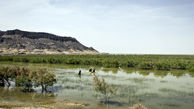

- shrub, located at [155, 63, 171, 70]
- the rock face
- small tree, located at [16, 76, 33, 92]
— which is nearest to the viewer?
small tree, located at [16, 76, 33, 92]

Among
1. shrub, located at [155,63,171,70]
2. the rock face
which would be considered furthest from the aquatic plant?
Answer: the rock face

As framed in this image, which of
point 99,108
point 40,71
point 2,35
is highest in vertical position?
point 2,35

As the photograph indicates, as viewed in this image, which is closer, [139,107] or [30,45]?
[139,107]

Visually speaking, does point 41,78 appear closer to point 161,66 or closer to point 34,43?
point 161,66

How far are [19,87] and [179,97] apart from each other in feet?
57.6

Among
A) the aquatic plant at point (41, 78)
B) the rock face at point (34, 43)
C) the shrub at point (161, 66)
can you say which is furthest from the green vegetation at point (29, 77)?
the rock face at point (34, 43)

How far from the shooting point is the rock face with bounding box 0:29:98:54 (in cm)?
13725

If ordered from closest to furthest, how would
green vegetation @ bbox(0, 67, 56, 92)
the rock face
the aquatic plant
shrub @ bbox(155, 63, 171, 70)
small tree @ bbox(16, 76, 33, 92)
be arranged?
the aquatic plant, green vegetation @ bbox(0, 67, 56, 92), small tree @ bbox(16, 76, 33, 92), shrub @ bbox(155, 63, 171, 70), the rock face

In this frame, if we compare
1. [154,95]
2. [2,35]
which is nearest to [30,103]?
[154,95]

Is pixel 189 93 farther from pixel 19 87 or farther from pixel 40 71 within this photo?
pixel 19 87

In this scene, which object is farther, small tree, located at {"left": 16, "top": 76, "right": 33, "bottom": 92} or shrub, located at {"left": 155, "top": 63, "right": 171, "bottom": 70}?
shrub, located at {"left": 155, "top": 63, "right": 171, "bottom": 70}

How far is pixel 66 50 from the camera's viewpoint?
542 feet

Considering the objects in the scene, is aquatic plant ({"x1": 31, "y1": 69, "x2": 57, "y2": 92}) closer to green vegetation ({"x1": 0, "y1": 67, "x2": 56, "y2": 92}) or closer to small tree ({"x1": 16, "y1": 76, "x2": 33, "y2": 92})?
green vegetation ({"x1": 0, "y1": 67, "x2": 56, "y2": 92})

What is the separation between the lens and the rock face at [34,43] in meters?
137
